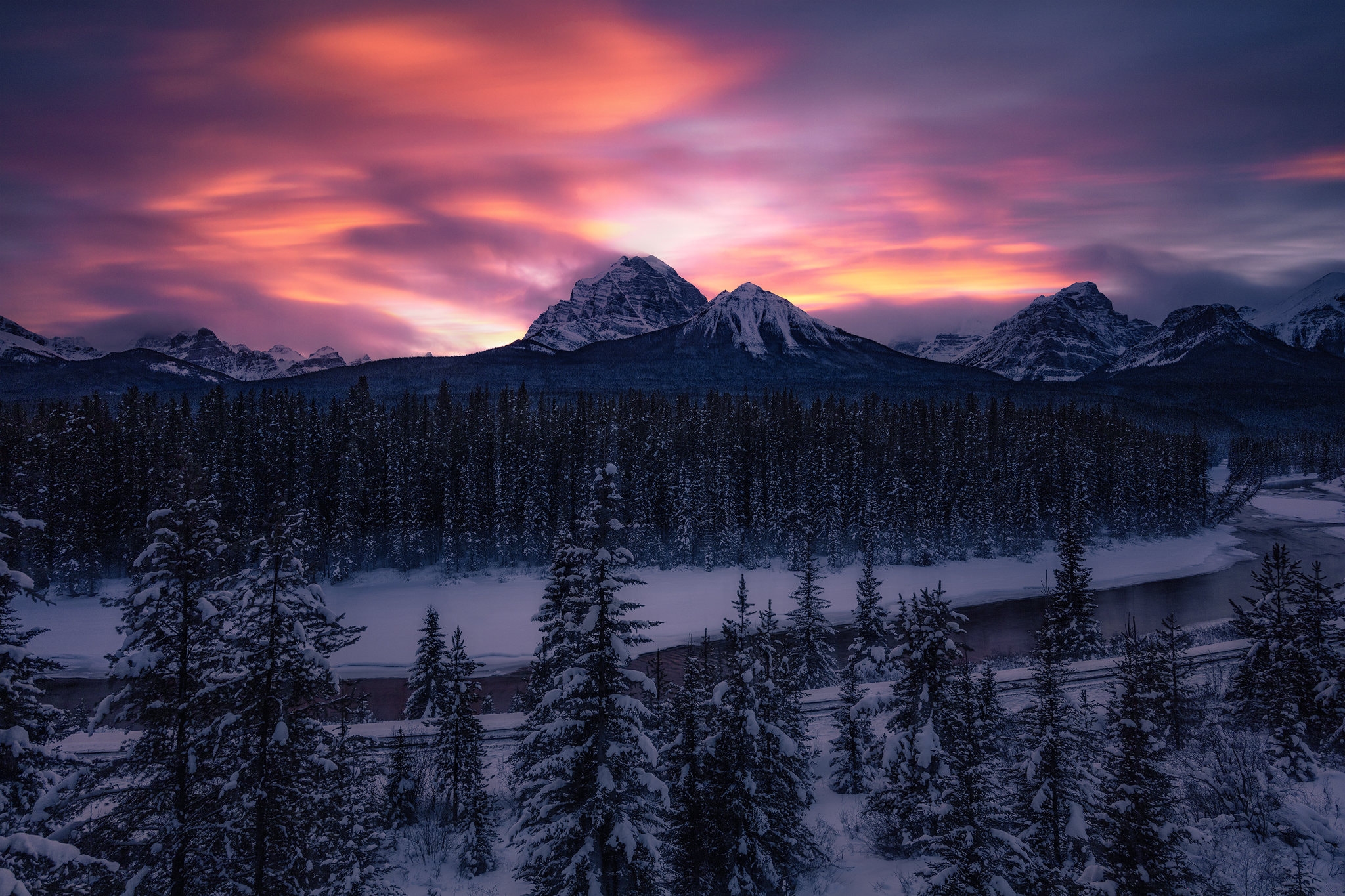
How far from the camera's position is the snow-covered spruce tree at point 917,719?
18.9m

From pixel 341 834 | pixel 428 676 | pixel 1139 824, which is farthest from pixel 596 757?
pixel 428 676

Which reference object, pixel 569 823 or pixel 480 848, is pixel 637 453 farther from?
pixel 569 823

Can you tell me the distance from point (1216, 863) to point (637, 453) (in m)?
63.0

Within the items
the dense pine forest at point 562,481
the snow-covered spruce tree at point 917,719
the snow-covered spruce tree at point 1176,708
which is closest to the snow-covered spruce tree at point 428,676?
the snow-covered spruce tree at point 917,719

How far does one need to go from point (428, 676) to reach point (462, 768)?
5.72 meters

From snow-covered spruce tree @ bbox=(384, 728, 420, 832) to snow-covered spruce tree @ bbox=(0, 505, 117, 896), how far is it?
10365mm

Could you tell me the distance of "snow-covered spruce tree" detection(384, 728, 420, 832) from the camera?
72.6 ft

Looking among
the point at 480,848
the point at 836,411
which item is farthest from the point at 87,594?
the point at 836,411

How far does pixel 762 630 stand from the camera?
20766mm

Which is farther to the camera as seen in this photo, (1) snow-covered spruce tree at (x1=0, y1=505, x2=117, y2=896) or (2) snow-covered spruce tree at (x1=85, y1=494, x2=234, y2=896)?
(2) snow-covered spruce tree at (x1=85, y1=494, x2=234, y2=896)

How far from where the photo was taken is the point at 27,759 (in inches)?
442

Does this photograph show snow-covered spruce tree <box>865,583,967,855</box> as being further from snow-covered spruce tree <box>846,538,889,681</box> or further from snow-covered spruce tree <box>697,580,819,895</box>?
snow-covered spruce tree <box>846,538,889,681</box>

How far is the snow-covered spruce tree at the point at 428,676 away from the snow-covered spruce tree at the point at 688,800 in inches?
439

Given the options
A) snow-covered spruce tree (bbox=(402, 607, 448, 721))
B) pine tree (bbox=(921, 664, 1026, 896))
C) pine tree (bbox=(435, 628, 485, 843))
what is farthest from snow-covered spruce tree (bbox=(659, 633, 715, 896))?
snow-covered spruce tree (bbox=(402, 607, 448, 721))
